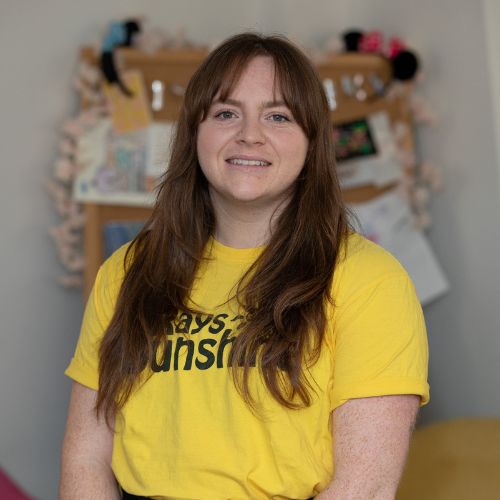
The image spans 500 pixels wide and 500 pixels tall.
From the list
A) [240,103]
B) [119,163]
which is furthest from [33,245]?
[240,103]

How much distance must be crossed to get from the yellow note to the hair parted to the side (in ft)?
2.65

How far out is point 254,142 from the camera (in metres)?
1.43

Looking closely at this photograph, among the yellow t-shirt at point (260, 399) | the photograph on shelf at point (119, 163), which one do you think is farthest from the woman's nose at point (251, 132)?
the photograph on shelf at point (119, 163)

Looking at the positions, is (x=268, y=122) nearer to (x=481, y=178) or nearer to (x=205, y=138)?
(x=205, y=138)

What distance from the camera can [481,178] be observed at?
233 cm

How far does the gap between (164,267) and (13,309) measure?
978 mm

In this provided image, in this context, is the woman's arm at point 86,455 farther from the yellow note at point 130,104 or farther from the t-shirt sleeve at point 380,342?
the yellow note at point 130,104

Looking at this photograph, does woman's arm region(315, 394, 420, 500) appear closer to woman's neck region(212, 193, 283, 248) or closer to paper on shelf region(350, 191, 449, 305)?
woman's neck region(212, 193, 283, 248)

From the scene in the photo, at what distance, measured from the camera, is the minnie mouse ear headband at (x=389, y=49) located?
246cm

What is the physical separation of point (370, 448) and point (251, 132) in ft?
1.56

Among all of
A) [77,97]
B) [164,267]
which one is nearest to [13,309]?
[77,97]

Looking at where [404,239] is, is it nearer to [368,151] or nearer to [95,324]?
[368,151]

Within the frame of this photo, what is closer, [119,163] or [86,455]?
[86,455]

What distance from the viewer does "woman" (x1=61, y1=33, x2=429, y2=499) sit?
132 cm
